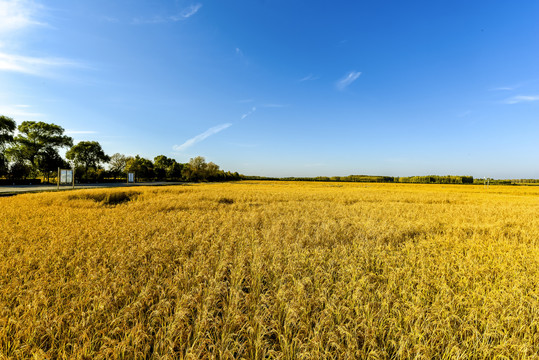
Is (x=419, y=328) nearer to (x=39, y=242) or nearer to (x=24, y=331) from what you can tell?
(x=24, y=331)

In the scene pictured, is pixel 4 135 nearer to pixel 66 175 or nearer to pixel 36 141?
pixel 36 141

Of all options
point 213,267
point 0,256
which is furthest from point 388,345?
point 0,256

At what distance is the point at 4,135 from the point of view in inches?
1900

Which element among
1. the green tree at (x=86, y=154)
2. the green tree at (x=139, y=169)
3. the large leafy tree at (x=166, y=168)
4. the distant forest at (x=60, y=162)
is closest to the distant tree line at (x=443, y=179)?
the distant forest at (x=60, y=162)

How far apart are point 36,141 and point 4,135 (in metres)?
10.6

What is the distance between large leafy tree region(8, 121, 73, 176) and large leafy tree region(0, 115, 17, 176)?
278 centimetres

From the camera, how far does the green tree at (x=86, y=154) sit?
70938 millimetres

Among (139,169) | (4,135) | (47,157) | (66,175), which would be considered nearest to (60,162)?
(47,157)

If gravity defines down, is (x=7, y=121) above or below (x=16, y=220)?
above

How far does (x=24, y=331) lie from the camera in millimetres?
2373

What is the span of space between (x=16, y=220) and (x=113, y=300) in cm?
887

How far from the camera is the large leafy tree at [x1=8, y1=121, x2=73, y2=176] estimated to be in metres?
54.1

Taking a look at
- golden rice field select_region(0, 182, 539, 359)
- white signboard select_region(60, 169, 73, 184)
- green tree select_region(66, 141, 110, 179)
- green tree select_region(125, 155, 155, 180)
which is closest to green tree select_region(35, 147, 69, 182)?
green tree select_region(66, 141, 110, 179)

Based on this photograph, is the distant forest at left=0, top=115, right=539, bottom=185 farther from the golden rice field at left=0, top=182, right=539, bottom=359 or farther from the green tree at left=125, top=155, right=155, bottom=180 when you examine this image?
the golden rice field at left=0, top=182, right=539, bottom=359
